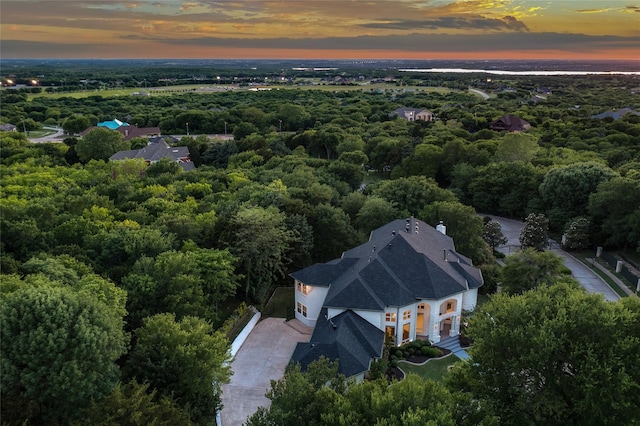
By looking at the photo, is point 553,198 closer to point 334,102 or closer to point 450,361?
point 450,361

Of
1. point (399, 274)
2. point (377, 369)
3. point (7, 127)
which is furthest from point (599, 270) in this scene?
point (7, 127)

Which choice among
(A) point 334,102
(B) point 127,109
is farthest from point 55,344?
(A) point 334,102

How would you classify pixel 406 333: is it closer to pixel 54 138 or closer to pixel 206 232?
pixel 206 232

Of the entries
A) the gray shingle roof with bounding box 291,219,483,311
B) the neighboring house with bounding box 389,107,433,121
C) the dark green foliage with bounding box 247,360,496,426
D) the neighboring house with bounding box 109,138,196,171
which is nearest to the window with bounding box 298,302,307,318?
the gray shingle roof with bounding box 291,219,483,311

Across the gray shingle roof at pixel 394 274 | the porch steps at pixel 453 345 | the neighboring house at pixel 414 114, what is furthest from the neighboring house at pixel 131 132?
the porch steps at pixel 453 345

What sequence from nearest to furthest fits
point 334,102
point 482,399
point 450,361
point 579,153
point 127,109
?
point 482,399, point 450,361, point 579,153, point 127,109, point 334,102

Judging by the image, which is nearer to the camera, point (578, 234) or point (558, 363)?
point (558, 363)
